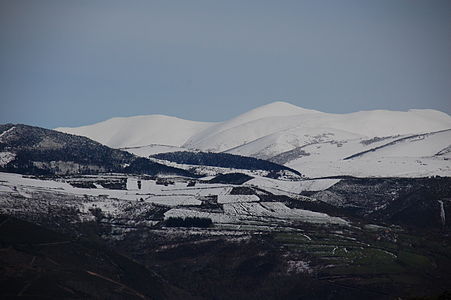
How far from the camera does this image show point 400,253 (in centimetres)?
19462

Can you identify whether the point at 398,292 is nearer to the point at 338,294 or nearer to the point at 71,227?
the point at 338,294

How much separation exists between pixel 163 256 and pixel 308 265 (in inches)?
1000

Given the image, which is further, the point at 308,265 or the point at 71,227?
the point at 71,227

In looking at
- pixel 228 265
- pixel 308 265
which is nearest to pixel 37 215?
pixel 228 265

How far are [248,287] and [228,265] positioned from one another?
8.91 m

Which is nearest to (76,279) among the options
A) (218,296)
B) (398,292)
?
(218,296)

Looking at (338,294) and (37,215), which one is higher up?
(37,215)

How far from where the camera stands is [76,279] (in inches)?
6344

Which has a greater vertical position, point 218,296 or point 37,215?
point 37,215

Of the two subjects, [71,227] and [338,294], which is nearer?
[338,294]

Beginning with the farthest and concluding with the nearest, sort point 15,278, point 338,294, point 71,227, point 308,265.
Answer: point 71,227
point 308,265
point 338,294
point 15,278

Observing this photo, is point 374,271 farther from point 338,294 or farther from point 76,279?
point 76,279

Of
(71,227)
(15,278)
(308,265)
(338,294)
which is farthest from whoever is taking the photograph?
(71,227)

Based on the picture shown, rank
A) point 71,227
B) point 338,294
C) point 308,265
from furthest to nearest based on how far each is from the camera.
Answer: point 71,227 < point 308,265 < point 338,294
